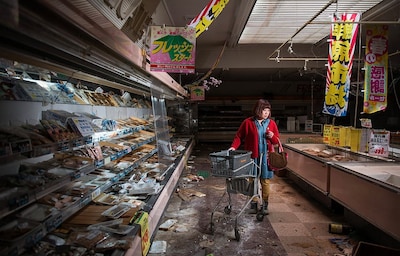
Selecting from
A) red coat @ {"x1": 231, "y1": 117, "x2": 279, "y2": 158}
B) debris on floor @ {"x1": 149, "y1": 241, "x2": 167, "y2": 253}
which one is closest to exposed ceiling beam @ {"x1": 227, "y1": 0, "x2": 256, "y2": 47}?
red coat @ {"x1": 231, "y1": 117, "x2": 279, "y2": 158}

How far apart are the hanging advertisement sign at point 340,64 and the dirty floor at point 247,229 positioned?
192cm

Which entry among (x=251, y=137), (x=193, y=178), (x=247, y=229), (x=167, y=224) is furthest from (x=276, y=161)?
(x=193, y=178)

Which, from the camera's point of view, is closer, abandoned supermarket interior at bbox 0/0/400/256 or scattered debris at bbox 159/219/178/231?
abandoned supermarket interior at bbox 0/0/400/256

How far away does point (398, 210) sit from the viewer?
2.74 metres

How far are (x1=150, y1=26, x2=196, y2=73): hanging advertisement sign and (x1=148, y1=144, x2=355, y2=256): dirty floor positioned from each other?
6.92 ft

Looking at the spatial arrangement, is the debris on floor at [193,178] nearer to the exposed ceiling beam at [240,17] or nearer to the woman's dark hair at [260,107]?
the woman's dark hair at [260,107]

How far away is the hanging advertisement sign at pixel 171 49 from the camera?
10.9 feet

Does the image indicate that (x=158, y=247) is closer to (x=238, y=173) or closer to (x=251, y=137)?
(x=238, y=173)

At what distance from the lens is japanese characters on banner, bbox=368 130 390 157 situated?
4070 millimetres

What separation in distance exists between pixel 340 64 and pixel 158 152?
12.0 feet

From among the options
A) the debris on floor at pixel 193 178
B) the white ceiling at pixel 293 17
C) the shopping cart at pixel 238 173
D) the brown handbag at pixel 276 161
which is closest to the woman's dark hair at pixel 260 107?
the brown handbag at pixel 276 161

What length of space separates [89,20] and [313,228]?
12.9ft

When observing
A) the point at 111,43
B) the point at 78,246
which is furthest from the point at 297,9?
the point at 78,246

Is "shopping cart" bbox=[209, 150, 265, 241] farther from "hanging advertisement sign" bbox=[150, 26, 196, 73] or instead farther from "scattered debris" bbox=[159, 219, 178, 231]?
"hanging advertisement sign" bbox=[150, 26, 196, 73]
